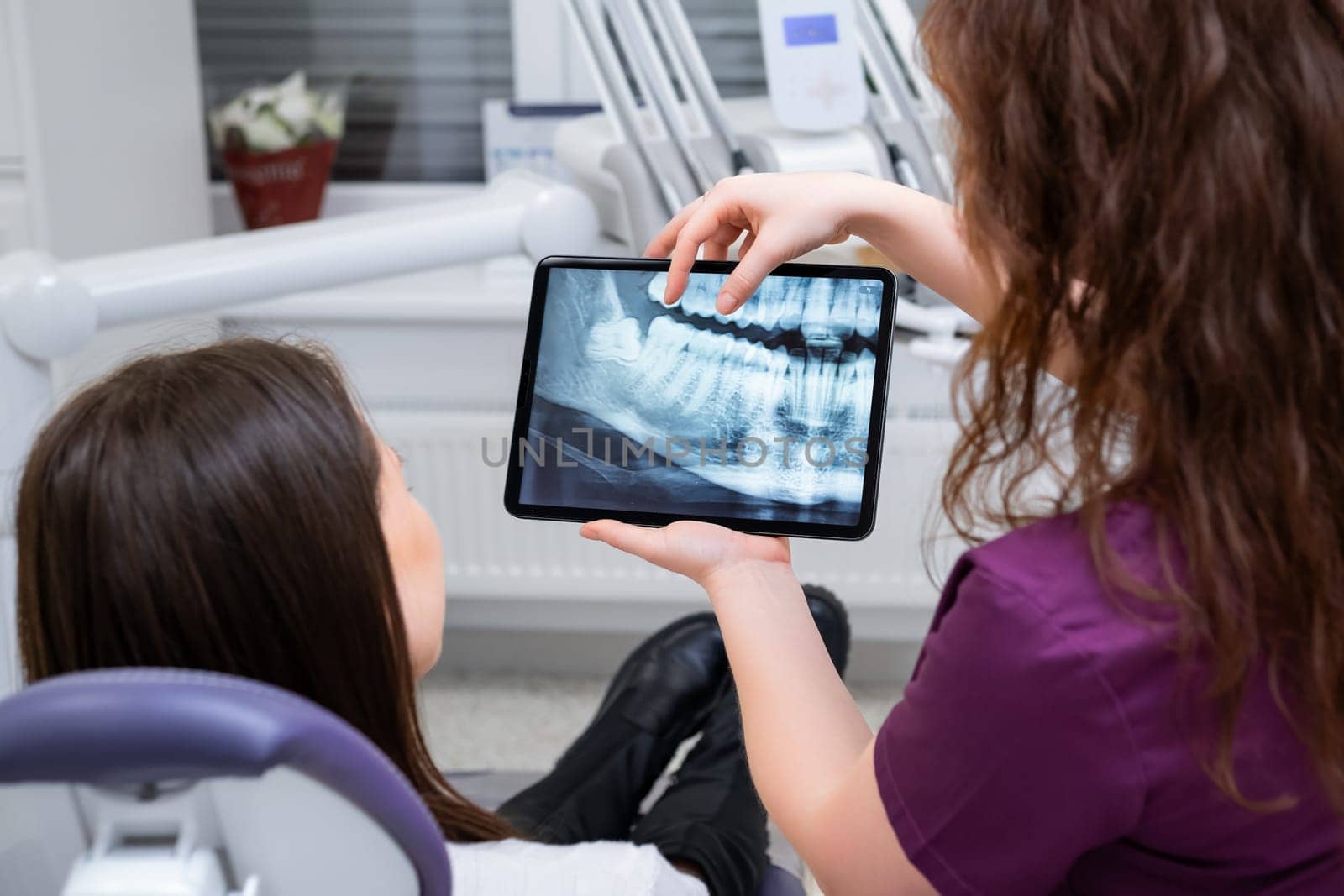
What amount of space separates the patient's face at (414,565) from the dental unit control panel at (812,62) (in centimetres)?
103

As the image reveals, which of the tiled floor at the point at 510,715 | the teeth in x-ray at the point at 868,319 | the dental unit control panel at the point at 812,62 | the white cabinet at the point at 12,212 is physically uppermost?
the dental unit control panel at the point at 812,62

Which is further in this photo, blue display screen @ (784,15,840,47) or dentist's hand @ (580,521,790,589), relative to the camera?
blue display screen @ (784,15,840,47)

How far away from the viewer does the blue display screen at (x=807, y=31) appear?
1.67 meters

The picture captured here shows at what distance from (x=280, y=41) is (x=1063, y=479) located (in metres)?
1.84

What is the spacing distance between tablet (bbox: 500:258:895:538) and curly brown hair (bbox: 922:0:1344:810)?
24cm

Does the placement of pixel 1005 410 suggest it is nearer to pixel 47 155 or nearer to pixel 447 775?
pixel 447 775

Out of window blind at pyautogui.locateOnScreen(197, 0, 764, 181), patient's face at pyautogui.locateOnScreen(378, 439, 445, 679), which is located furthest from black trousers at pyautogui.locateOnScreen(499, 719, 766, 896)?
window blind at pyautogui.locateOnScreen(197, 0, 764, 181)

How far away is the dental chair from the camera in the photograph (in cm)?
40

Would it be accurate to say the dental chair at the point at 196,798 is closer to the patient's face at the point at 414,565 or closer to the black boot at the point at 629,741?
the patient's face at the point at 414,565

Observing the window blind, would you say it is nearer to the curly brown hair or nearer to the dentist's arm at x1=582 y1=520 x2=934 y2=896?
the dentist's arm at x1=582 y1=520 x2=934 y2=896

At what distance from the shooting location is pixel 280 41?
2100mm

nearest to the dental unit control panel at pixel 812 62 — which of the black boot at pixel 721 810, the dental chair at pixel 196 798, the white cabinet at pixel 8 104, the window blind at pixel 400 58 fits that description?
the window blind at pixel 400 58

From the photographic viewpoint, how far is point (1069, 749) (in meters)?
0.55

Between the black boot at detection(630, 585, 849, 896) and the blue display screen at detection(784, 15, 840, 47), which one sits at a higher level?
the blue display screen at detection(784, 15, 840, 47)
